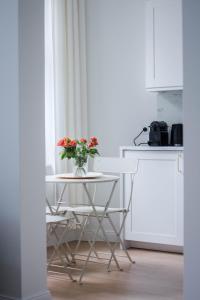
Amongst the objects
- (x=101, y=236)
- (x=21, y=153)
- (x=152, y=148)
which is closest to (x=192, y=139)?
(x=21, y=153)

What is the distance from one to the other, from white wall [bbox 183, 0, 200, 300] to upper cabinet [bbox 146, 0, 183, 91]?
2.36m

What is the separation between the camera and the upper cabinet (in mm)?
5320

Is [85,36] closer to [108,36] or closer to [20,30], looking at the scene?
[108,36]

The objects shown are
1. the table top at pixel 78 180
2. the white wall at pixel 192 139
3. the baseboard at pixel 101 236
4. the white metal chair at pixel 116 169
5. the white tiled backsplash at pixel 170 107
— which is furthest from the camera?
the baseboard at pixel 101 236

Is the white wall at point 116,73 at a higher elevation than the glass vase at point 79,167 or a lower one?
higher

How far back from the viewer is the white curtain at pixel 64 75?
580 centimetres

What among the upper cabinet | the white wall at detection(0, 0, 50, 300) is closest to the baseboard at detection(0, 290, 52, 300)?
the white wall at detection(0, 0, 50, 300)

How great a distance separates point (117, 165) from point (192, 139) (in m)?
2.12

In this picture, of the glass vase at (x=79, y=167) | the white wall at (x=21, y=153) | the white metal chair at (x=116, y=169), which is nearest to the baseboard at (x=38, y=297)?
the white wall at (x=21, y=153)

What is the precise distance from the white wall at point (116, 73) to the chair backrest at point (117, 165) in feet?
2.83

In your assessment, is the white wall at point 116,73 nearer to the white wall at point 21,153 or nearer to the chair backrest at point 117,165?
the chair backrest at point 117,165

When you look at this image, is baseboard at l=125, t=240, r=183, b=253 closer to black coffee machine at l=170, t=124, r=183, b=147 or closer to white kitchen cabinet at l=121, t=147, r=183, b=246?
white kitchen cabinet at l=121, t=147, r=183, b=246

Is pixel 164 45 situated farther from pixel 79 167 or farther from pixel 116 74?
pixel 79 167

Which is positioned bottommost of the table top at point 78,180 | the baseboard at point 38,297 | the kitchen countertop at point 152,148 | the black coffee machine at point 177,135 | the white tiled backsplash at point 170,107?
the baseboard at point 38,297
